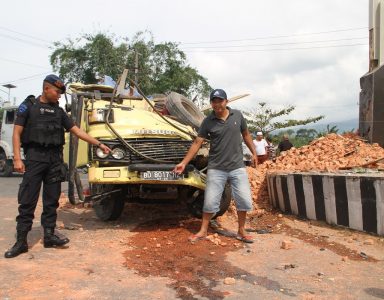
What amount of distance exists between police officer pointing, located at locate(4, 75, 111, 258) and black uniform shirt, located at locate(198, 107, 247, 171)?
5.32ft

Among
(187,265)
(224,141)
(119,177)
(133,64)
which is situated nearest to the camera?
(187,265)

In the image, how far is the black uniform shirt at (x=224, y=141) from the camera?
5188 millimetres

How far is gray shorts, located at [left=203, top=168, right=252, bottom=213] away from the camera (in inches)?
205

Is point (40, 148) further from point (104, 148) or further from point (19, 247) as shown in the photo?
point (19, 247)

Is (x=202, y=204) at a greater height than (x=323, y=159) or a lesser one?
lesser

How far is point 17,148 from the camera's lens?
453 cm

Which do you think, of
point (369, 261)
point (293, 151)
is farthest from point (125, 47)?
point (369, 261)

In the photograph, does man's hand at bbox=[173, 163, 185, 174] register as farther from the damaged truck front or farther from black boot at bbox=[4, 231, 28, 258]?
black boot at bbox=[4, 231, 28, 258]

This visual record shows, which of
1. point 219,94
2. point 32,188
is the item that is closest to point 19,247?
point 32,188

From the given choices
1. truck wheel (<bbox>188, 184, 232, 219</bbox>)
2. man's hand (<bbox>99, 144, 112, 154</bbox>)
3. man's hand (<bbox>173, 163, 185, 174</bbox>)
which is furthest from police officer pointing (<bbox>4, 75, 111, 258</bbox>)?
truck wheel (<bbox>188, 184, 232, 219</bbox>)

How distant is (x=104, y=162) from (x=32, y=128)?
3.57 feet

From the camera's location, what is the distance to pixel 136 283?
3715 mm

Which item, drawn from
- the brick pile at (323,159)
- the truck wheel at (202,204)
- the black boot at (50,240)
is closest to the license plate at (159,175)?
the truck wheel at (202,204)

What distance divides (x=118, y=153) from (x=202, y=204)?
1422mm
